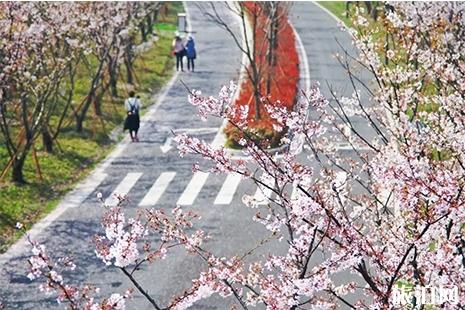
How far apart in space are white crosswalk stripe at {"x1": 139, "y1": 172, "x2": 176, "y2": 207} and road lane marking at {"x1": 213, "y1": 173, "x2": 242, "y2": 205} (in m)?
1.43

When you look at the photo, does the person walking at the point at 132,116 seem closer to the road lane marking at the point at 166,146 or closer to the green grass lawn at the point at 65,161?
the green grass lawn at the point at 65,161

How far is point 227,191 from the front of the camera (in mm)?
19484

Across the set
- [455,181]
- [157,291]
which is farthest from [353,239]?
[157,291]

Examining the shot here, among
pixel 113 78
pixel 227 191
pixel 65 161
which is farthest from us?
pixel 113 78

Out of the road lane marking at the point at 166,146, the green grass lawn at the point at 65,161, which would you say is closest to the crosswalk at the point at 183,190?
the green grass lawn at the point at 65,161

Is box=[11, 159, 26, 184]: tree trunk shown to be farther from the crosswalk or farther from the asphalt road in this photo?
the crosswalk

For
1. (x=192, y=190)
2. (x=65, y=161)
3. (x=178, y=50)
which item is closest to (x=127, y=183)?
(x=192, y=190)

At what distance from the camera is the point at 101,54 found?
2509 cm

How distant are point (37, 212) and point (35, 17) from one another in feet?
19.8

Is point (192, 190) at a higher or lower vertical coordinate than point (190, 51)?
lower

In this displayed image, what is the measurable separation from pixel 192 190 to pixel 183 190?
22cm

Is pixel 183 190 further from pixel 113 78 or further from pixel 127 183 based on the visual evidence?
pixel 113 78

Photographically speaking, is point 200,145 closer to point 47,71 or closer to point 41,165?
point 41,165

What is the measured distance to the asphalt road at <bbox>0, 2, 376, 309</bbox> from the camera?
14.4m
